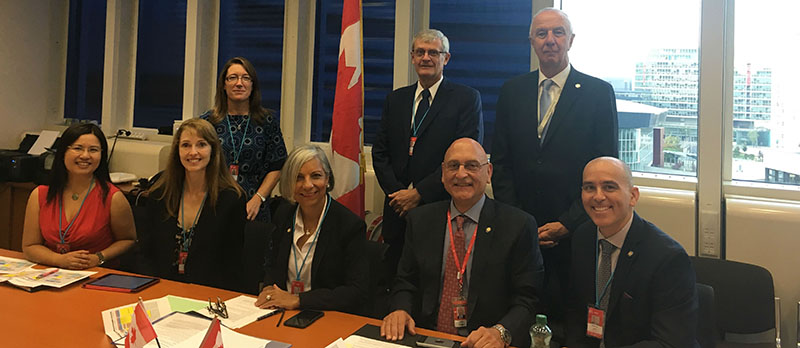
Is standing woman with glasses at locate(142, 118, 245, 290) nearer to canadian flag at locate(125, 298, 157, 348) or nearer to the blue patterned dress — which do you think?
the blue patterned dress

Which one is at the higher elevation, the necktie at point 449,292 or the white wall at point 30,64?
the white wall at point 30,64

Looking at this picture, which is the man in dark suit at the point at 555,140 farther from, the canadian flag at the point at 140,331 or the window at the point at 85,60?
the window at the point at 85,60

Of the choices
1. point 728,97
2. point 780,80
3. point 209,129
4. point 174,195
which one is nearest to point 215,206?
point 174,195

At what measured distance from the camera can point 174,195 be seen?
270cm

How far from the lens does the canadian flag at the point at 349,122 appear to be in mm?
3518

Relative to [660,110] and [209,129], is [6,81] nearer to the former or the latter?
[209,129]

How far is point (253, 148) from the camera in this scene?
330 centimetres

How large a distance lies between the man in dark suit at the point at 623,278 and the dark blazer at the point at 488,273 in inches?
6.8

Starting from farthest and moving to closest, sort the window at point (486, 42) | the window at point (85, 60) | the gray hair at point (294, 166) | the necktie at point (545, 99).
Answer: the window at point (85, 60)
the window at point (486, 42)
the necktie at point (545, 99)
the gray hair at point (294, 166)

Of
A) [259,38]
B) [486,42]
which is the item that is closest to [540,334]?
[486,42]

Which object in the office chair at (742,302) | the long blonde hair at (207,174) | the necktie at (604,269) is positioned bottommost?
the office chair at (742,302)

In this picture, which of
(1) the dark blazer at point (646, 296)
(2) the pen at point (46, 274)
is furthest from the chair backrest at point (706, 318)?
(2) the pen at point (46, 274)

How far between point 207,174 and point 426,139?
1115 millimetres

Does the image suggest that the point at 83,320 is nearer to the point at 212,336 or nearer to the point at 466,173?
the point at 212,336
